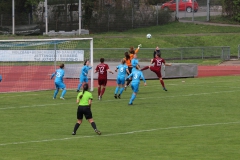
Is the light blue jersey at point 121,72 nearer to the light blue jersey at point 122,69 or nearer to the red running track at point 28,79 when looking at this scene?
the light blue jersey at point 122,69

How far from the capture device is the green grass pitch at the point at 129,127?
1867 cm

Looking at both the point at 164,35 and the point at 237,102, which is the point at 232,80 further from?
the point at 164,35

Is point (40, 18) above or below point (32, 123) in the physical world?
above

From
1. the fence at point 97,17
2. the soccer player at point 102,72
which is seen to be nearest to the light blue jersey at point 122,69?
the soccer player at point 102,72

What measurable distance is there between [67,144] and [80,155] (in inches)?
75.9

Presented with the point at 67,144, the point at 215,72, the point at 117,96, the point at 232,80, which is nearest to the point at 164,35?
the point at 215,72

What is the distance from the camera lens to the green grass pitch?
1867 cm

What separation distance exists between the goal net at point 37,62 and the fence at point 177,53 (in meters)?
12.1

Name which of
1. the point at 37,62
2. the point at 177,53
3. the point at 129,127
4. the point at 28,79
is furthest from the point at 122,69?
the point at 177,53

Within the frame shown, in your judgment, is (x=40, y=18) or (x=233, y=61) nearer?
(x=233, y=61)

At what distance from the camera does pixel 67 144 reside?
20.1 m

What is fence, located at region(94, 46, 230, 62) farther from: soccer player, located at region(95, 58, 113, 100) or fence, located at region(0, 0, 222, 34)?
soccer player, located at region(95, 58, 113, 100)

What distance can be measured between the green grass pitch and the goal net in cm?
362

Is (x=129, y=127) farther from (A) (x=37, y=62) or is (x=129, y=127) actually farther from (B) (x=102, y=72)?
(A) (x=37, y=62)
